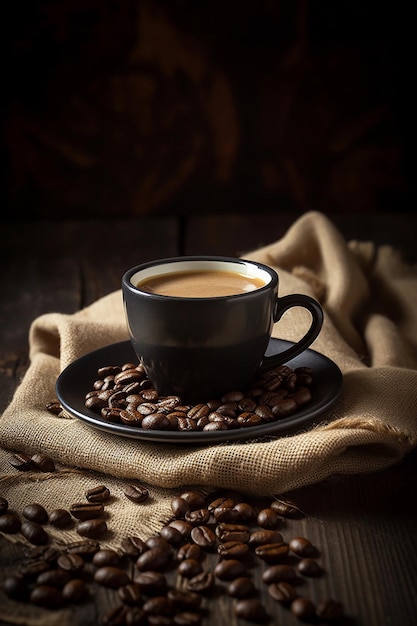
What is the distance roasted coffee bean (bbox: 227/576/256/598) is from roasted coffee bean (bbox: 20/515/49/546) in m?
0.29

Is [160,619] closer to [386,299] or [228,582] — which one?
[228,582]

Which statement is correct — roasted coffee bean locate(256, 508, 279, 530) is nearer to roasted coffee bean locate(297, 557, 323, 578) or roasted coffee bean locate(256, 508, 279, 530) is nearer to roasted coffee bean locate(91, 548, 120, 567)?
roasted coffee bean locate(297, 557, 323, 578)

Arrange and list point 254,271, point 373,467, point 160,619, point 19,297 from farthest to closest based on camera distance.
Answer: point 19,297 < point 254,271 < point 373,467 < point 160,619

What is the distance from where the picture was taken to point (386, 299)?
2.27 metres

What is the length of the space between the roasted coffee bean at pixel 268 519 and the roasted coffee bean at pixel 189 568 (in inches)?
6.0

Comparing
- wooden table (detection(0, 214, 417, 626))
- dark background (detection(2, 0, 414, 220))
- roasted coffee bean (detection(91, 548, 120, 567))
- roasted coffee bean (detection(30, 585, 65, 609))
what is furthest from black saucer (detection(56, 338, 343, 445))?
dark background (detection(2, 0, 414, 220))

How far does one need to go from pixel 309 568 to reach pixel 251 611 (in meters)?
0.13

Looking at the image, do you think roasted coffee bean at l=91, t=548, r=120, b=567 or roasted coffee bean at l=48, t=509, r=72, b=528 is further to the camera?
roasted coffee bean at l=48, t=509, r=72, b=528

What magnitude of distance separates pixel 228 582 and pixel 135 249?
182cm

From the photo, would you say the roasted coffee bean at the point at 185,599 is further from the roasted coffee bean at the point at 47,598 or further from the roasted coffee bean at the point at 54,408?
the roasted coffee bean at the point at 54,408

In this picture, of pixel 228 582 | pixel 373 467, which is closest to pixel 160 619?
pixel 228 582

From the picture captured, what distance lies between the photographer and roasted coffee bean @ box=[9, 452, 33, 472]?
1.43 metres

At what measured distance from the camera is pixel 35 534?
4.00ft

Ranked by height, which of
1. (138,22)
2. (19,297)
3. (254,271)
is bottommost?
(19,297)
